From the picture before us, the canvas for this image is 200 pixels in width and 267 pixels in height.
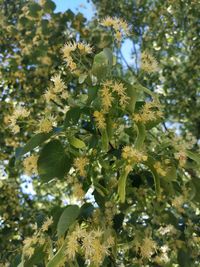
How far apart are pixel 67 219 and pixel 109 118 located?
0.32 metres

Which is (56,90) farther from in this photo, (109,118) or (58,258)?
(58,258)

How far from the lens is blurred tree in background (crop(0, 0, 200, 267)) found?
1.40m

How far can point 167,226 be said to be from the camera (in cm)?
167

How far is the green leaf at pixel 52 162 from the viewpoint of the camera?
1.35 meters

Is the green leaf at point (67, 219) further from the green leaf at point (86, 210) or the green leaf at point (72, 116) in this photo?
the green leaf at point (72, 116)

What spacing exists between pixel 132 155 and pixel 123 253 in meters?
0.52

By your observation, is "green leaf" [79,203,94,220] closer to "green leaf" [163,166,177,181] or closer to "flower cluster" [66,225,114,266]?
"flower cluster" [66,225,114,266]

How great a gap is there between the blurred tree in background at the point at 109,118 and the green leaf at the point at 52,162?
3 centimetres

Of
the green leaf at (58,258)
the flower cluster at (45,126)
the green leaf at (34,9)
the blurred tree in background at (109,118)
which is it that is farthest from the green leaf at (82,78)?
the green leaf at (34,9)

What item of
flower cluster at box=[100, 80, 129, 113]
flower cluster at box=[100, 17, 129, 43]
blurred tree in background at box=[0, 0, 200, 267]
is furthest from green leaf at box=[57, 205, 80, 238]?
flower cluster at box=[100, 17, 129, 43]

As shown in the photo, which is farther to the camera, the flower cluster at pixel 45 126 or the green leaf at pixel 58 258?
the flower cluster at pixel 45 126

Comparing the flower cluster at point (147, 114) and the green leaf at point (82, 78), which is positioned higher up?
the green leaf at point (82, 78)

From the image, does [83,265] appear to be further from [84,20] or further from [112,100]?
[84,20]

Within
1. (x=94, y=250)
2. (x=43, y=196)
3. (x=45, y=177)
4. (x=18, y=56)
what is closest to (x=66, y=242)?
(x=94, y=250)
